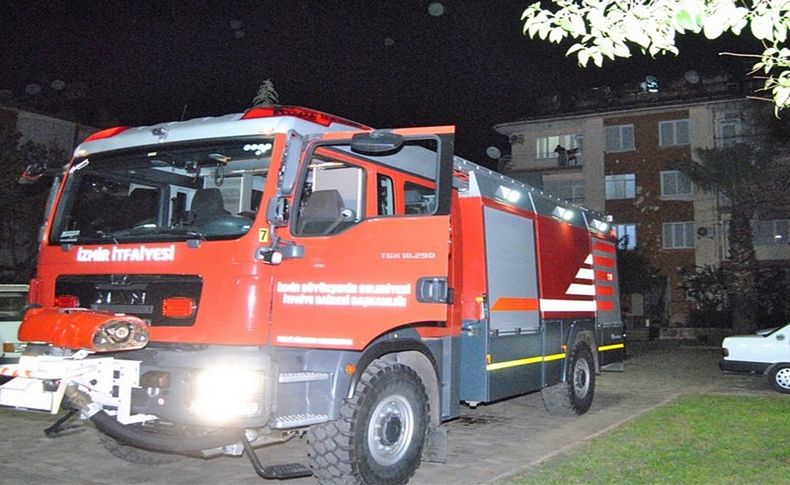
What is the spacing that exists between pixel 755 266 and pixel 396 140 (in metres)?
26.9

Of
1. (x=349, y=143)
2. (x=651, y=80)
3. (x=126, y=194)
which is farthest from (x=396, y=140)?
(x=651, y=80)

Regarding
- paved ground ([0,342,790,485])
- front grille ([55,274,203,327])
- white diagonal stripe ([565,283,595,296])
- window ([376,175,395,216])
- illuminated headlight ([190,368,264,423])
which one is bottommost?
paved ground ([0,342,790,485])

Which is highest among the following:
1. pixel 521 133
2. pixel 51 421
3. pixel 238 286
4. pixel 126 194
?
pixel 521 133

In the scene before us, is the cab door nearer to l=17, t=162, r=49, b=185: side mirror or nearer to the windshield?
the windshield

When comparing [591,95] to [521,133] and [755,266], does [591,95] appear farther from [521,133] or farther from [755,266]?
[755,266]

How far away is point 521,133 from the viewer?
4028 centimetres

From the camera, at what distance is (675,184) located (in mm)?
35781

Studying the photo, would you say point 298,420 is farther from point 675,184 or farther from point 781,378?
point 675,184

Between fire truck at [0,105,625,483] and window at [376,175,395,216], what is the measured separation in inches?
0.7

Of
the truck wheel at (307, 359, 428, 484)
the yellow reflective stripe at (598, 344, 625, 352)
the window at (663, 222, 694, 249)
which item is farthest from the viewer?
the window at (663, 222, 694, 249)

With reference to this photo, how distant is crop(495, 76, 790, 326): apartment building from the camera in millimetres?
34625

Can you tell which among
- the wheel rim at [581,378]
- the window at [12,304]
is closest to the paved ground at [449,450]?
the wheel rim at [581,378]

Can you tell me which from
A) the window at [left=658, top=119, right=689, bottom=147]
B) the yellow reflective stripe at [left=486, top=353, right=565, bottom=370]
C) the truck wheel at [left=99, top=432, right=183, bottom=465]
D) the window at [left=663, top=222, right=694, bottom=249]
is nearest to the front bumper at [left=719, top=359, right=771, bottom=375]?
the yellow reflective stripe at [left=486, top=353, right=565, bottom=370]

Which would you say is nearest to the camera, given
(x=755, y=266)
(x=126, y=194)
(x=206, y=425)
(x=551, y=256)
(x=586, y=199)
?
(x=206, y=425)
